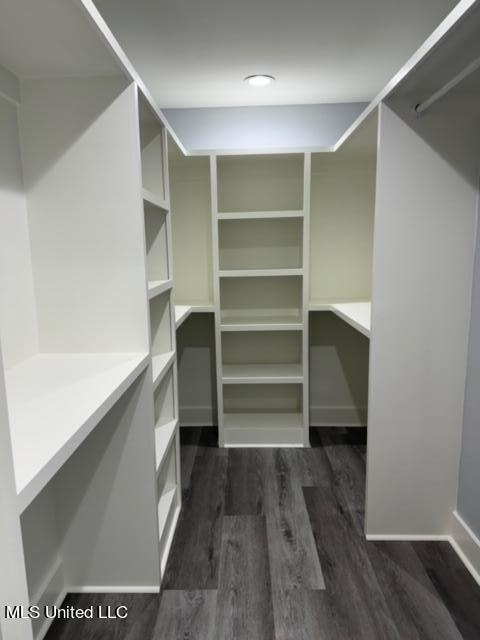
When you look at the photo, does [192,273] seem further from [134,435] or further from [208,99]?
[134,435]

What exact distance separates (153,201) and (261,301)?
1560 mm

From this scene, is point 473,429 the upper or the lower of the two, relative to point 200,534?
upper

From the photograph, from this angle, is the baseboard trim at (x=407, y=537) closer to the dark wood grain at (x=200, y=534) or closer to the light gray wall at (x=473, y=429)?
the light gray wall at (x=473, y=429)

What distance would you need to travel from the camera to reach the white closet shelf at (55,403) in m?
0.74

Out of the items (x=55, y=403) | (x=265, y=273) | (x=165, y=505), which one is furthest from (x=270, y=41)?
(x=165, y=505)

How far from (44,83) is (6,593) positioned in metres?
1.48

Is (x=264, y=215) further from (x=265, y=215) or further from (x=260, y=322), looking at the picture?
(x=260, y=322)

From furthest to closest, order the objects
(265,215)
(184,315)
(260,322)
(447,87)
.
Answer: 1. (260,322)
2. (265,215)
3. (184,315)
4. (447,87)

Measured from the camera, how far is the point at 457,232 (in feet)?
5.63

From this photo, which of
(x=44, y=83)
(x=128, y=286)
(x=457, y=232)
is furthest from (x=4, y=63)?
(x=457, y=232)

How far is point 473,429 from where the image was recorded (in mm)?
1761

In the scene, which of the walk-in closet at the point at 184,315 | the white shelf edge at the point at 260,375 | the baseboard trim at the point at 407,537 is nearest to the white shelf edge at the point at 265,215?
the walk-in closet at the point at 184,315

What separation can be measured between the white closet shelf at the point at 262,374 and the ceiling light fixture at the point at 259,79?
184 cm

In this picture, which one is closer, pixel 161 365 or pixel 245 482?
pixel 161 365
